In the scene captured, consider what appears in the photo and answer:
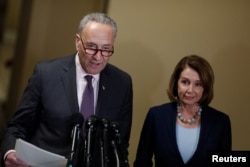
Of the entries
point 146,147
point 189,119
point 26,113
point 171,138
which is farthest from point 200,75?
point 26,113

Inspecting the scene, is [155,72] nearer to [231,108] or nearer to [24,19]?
[231,108]

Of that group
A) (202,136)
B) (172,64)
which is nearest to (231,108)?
(172,64)

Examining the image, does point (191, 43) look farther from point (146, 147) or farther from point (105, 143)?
point (105, 143)

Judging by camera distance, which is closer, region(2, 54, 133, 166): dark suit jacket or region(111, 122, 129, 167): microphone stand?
region(111, 122, 129, 167): microphone stand

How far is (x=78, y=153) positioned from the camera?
994 millimetres

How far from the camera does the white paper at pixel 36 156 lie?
120 centimetres

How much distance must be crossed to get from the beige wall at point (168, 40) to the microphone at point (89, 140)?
1.36m

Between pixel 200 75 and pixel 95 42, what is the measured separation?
61 cm

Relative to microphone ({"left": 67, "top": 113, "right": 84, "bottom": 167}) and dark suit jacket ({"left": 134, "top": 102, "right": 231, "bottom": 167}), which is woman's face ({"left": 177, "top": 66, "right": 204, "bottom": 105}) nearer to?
dark suit jacket ({"left": 134, "top": 102, "right": 231, "bottom": 167})

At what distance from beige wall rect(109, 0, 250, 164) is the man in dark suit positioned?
2.53 feet

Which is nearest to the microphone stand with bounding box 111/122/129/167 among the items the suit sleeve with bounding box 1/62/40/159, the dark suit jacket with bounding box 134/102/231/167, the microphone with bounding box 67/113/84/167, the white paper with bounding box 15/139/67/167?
the microphone with bounding box 67/113/84/167

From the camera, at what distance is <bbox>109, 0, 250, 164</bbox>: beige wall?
229 centimetres

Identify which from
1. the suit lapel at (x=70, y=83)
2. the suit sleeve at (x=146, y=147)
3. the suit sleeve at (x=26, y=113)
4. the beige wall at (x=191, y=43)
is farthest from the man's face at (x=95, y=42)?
the beige wall at (x=191, y=43)

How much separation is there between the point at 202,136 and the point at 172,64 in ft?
2.33
